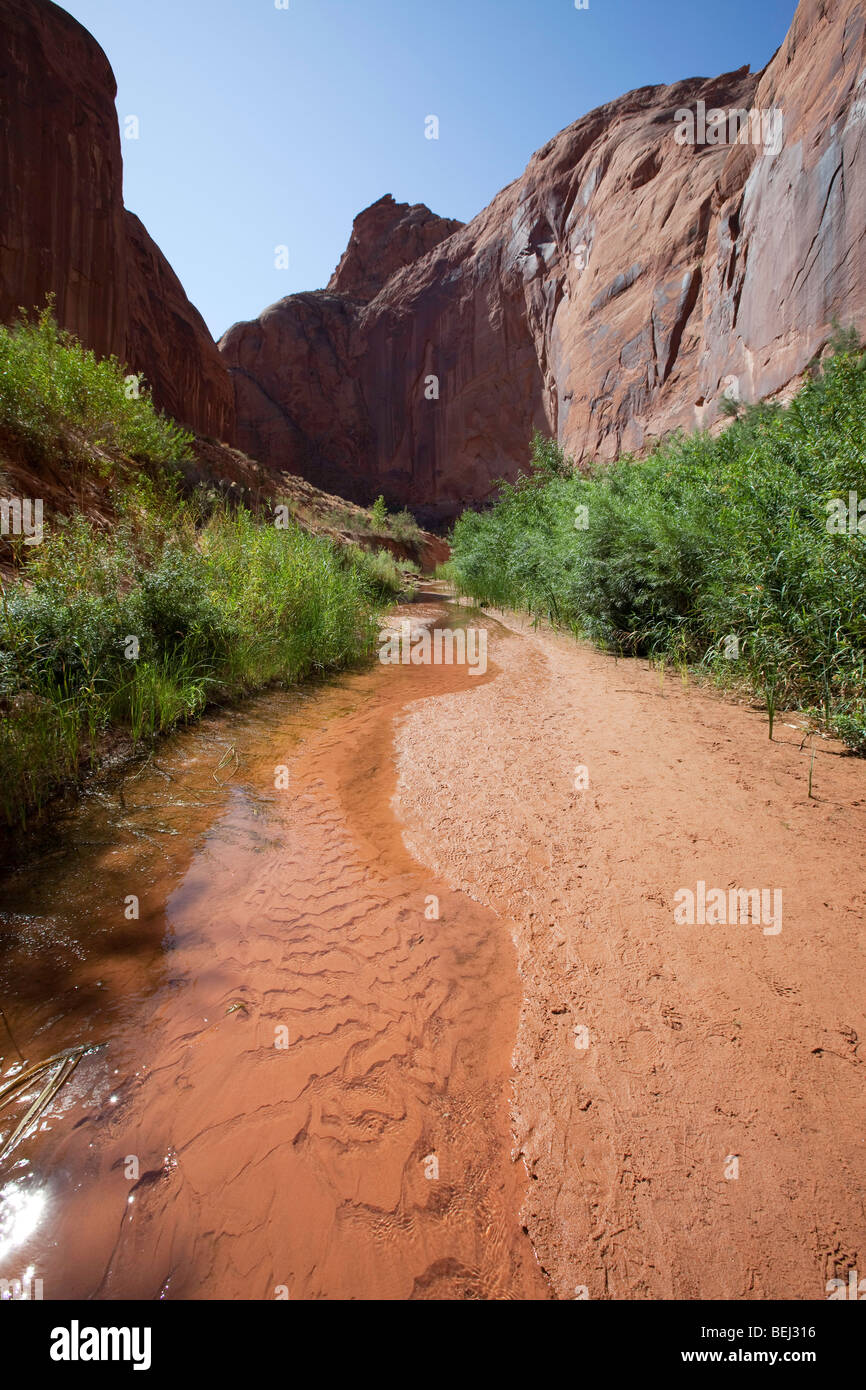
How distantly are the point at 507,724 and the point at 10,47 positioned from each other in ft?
83.9

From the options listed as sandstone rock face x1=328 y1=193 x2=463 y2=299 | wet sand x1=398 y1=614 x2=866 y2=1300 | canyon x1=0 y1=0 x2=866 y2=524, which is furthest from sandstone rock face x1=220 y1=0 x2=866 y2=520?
wet sand x1=398 y1=614 x2=866 y2=1300

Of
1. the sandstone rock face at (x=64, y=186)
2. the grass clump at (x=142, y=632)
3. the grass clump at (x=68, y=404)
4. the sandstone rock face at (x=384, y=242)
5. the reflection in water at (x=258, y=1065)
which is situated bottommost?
the reflection in water at (x=258, y=1065)

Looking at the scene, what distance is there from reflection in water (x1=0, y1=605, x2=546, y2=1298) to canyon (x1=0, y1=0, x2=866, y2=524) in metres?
13.4

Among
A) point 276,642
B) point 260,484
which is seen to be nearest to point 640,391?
point 260,484

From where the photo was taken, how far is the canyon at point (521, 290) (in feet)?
39.2

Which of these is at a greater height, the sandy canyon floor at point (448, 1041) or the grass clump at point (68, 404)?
the grass clump at point (68, 404)

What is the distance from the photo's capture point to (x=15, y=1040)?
1678 millimetres

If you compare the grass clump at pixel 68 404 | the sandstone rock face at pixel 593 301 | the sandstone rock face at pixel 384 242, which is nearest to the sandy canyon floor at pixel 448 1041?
the grass clump at pixel 68 404

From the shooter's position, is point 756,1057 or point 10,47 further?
point 10,47

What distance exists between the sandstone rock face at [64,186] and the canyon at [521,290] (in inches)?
2.8

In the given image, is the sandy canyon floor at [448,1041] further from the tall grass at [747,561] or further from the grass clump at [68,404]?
the grass clump at [68,404]

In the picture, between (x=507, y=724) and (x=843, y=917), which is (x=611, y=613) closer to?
(x=507, y=724)
